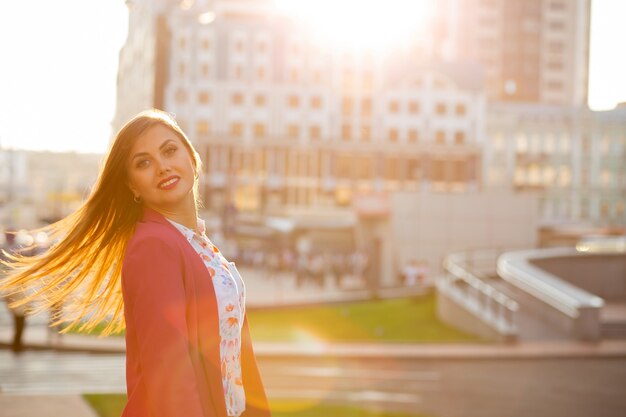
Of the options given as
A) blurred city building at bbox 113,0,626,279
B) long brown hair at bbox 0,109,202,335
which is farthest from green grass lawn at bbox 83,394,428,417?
blurred city building at bbox 113,0,626,279

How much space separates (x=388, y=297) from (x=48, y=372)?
1696 centimetres

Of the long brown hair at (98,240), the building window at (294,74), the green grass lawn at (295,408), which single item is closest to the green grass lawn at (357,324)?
the green grass lawn at (295,408)

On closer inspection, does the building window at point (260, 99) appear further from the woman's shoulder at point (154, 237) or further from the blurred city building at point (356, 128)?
the woman's shoulder at point (154, 237)

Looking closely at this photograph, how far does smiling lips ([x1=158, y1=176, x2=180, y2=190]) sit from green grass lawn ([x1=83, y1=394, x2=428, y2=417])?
6.97 meters

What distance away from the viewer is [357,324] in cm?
2158

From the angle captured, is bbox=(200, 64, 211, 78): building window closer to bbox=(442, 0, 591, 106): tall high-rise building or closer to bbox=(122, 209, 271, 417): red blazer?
bbox=(442, 0, 591, 106): tall high-rise building

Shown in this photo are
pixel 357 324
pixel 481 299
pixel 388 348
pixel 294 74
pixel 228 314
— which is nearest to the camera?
pixel 228 314

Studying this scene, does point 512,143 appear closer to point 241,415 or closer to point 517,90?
point 517,90

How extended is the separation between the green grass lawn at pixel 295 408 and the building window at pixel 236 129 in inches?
2589

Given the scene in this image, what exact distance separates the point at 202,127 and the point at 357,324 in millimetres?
56211

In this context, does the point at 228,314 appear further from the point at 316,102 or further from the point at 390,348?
the point at 316,102

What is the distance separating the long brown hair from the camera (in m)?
3.17

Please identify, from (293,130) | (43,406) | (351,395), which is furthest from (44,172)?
(43,406)

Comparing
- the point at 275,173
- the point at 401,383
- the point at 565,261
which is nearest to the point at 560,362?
the point at 401,383
